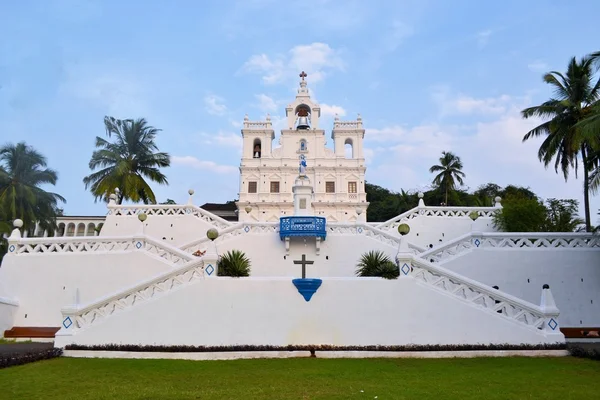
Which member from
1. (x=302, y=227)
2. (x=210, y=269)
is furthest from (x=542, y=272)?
(x=210, y=269)

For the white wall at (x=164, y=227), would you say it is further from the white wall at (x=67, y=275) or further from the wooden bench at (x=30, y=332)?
the wooden bench at (x=30, y=332)

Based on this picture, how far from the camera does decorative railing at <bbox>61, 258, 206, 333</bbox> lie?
1284cm

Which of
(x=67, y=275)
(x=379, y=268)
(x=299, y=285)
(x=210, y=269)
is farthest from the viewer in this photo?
(x=67, y=275)

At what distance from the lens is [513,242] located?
18438 millimetres

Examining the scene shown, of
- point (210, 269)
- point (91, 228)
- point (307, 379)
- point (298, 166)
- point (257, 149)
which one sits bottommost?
point (307, 379)

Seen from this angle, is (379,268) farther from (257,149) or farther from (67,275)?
(257,149)

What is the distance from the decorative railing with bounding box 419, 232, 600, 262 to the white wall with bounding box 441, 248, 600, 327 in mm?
213

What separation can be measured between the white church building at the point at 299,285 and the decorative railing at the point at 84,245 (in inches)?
2.0

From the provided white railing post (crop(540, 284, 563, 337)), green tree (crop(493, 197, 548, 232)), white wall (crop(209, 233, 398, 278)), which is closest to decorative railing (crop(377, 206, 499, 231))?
green tree (crop(493, 197, 548, 232))

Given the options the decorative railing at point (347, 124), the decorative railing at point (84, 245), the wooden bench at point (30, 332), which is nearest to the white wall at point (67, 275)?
the decorative railing at point (84, 245)

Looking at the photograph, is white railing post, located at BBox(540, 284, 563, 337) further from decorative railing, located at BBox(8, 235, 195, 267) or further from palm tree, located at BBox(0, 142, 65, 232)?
palm tree, located at BBox(0, 142, 65, 232)

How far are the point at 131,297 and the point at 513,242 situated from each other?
14629mm

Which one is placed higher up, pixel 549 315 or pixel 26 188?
pixel 26 188

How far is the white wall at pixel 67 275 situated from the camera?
58.0 ft
